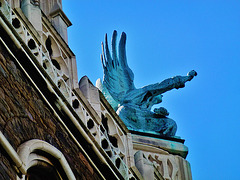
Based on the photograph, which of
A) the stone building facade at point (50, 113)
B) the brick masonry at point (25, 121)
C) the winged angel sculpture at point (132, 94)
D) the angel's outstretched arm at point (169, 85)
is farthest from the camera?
the angel's outstretched arm at point (169, 85)

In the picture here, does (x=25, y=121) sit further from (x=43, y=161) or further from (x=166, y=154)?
(x=166, y=154)

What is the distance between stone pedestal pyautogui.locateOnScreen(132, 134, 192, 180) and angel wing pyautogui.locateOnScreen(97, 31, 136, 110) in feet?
6.62

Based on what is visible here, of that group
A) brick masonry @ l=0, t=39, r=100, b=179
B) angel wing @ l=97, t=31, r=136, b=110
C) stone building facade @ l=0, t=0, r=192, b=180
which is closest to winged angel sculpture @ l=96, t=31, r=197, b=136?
angel wing @ l=97, t=31, r=136, b=110

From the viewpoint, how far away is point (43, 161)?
14.4 metres

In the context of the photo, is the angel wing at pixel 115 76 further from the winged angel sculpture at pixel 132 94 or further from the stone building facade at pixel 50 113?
the stone building facade at pixel 50 113

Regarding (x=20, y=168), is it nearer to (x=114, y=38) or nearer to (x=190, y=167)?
(x=190, y=167)

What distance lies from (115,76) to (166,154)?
3.21 meters

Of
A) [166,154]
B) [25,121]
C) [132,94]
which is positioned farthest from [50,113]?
[132,94]

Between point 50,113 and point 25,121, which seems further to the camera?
point 50,113

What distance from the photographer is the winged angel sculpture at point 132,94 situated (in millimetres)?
22591

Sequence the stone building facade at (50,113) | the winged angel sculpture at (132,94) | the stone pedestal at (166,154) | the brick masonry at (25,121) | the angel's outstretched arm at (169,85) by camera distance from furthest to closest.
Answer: the angel's outstretched arm at (169,85) → the winged angel sculpture at (132,94) → the stone pedestal at (166,154) → the stone building facade at (50,113) → the brick masonry at (25,121)

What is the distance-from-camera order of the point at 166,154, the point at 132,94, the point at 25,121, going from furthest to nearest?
the point at 132,94
the point at 166,154
the point at 25,121

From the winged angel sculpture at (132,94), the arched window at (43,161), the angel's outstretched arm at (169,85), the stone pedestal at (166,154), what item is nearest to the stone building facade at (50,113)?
the arched window at (43,161)

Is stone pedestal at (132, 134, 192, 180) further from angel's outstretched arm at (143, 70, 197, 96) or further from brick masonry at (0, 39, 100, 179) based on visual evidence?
brick masonry at (0, 39, 100, 179)
